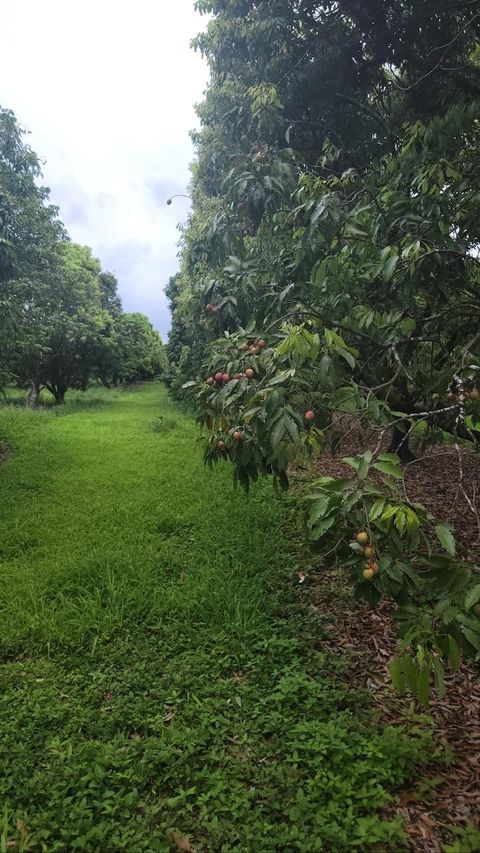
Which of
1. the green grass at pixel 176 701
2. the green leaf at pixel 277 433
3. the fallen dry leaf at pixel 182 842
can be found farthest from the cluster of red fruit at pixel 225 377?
the fallen dry leaf at pixel 182 842

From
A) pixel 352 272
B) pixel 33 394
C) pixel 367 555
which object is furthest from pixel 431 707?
pixel 33 394

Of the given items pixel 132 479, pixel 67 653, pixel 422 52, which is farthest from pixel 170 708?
pixel 422 52

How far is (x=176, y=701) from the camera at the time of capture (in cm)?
257

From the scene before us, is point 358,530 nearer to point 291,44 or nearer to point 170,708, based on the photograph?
point 170,708

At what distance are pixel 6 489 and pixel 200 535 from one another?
291cm

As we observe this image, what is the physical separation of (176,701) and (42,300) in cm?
1050

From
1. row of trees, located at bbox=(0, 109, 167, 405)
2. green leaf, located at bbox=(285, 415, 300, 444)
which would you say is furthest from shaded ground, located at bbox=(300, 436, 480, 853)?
row of trees, located at bbox=(0, 109, 167, 405)

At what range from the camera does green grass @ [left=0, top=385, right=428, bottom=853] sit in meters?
1.92

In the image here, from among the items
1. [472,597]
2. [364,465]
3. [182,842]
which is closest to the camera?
[472,597]

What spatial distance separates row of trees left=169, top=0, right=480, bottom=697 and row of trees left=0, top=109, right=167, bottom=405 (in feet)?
9.27

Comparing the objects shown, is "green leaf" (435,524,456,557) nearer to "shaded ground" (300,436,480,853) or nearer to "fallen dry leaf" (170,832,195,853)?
"shaded ground" (300,436,480,853)

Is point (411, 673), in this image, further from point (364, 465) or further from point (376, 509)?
point (364, 465)

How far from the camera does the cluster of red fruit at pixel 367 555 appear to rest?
164 cm

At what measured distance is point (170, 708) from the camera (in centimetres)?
254
